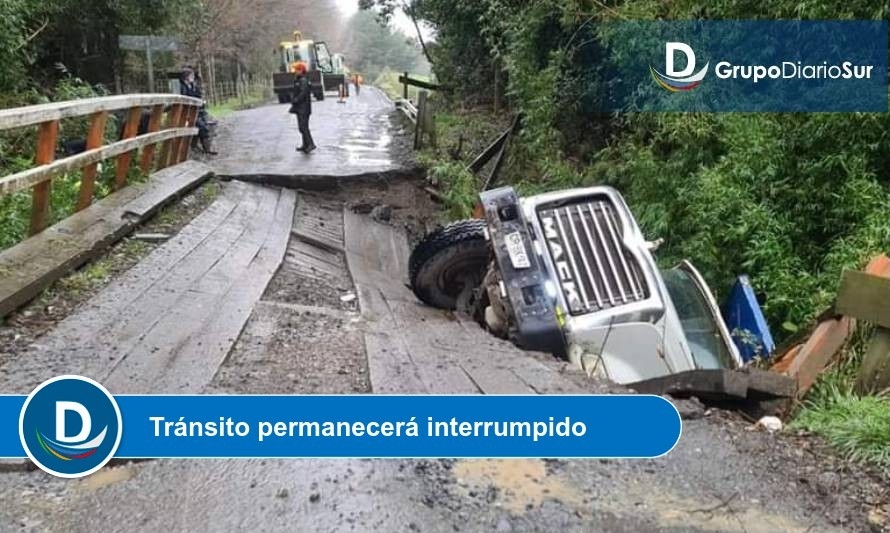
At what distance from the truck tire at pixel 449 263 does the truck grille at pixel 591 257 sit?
0.70 m

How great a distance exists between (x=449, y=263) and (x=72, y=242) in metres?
2.56

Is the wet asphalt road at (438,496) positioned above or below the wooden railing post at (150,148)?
below

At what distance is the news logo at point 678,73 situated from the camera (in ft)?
23.2

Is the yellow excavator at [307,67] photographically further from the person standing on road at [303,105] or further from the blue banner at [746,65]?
the blue banner at [746,65]

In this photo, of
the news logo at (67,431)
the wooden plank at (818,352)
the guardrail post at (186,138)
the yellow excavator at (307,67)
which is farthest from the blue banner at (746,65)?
the yellow excavator at (307,67)

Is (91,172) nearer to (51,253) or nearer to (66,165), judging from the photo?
(66,165)

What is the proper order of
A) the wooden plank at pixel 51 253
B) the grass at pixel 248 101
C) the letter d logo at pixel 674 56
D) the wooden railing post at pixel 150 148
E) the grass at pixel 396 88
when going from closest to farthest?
the wooden plank at pixel 51 253 < the wooden railing post at pixel 150 148 < the letter d logo at pixel 674 56 < the grass at pixel 396 88 < the grass at pixel 248 101

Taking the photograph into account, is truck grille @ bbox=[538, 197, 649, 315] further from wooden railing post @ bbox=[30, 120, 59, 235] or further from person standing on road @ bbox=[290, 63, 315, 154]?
person standing on road @ bbox=[290, 63, 315, 154]

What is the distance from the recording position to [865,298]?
3.29 meters

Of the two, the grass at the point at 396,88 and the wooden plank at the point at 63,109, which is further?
the grass at the point at 396,88

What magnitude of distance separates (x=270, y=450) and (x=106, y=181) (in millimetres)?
5479

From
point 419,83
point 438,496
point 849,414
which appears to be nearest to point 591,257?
point 849,414

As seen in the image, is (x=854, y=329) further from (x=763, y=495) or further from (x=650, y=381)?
(x=763, y=495)

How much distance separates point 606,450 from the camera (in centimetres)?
230
